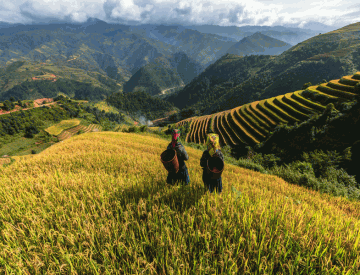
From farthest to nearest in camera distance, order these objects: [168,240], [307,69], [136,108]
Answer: [136,108] → [307,69] → [168,240]

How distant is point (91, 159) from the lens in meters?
6.11

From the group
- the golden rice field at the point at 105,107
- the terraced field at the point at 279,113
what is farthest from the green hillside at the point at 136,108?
the terraced field at the point at 279,113

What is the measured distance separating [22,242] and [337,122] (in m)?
43.1

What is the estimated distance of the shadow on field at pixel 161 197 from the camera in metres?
2.73

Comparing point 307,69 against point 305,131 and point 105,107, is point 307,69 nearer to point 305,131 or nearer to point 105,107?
point 305,131

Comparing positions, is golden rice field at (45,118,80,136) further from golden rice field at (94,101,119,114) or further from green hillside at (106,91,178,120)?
green hillside at (106,91,178,120)

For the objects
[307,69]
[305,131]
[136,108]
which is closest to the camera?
[305,131]

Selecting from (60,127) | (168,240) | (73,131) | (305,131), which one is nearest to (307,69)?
(305,131)

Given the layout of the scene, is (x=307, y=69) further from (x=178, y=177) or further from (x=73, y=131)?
(x=73, y=131)

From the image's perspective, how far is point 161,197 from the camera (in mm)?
2973

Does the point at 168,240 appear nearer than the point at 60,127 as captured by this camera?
Yes

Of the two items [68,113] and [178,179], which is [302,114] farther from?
[68,113]

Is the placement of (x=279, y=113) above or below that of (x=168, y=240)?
above

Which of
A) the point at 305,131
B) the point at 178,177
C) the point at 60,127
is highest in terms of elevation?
the point at 305,131
